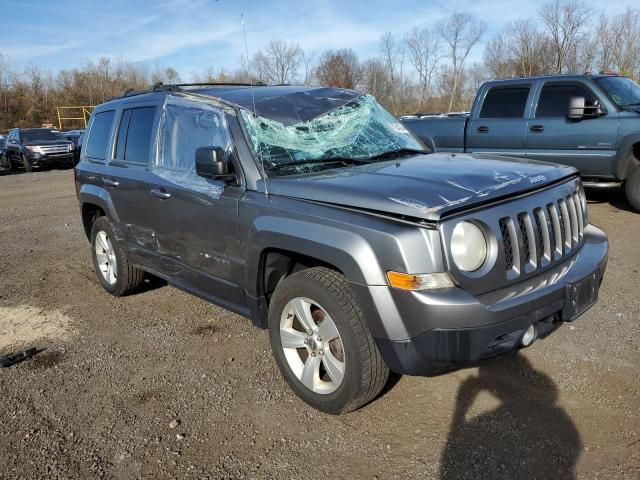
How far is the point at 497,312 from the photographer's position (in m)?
2.41

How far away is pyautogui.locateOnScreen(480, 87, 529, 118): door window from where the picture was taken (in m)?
8.12

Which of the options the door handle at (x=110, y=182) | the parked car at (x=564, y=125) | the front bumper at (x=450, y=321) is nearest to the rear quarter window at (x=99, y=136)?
the door handle at (x=110, y=182)

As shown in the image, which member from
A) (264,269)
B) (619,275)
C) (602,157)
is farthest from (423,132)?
(264,269)

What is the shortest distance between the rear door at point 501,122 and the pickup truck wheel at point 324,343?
19.4 ft

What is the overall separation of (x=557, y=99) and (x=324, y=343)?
21.8 feet

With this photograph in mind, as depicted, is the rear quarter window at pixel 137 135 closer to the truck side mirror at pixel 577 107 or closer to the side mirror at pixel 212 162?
the side mirror at pixel 212 162

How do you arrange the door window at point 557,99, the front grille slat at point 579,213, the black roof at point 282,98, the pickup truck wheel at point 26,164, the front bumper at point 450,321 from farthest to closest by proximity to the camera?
the pickup truck wheel at point 26,164 → the door window at point 557,99 → the black roof at point 282,98 → the front grille slat at point 579,213 → the front bumper at point 450,321

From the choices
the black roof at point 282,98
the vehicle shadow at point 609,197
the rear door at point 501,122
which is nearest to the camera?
the black roof at point 282,98

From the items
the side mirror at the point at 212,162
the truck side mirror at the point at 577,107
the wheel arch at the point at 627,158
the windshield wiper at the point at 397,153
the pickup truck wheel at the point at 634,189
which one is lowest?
the pickup truck wheel at the point at 634,189

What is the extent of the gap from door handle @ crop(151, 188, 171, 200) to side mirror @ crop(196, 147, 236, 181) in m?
0.72

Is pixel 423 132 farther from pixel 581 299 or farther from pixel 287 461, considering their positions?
pixel 287 461

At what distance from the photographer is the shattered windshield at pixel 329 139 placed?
3.34m

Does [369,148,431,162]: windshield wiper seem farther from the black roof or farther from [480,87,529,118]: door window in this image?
[480,87,529,118]: door window

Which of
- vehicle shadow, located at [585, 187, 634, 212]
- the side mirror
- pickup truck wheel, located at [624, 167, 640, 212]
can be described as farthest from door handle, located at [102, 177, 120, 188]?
vehicle shadow, located at [585, 187, 634, 212]
